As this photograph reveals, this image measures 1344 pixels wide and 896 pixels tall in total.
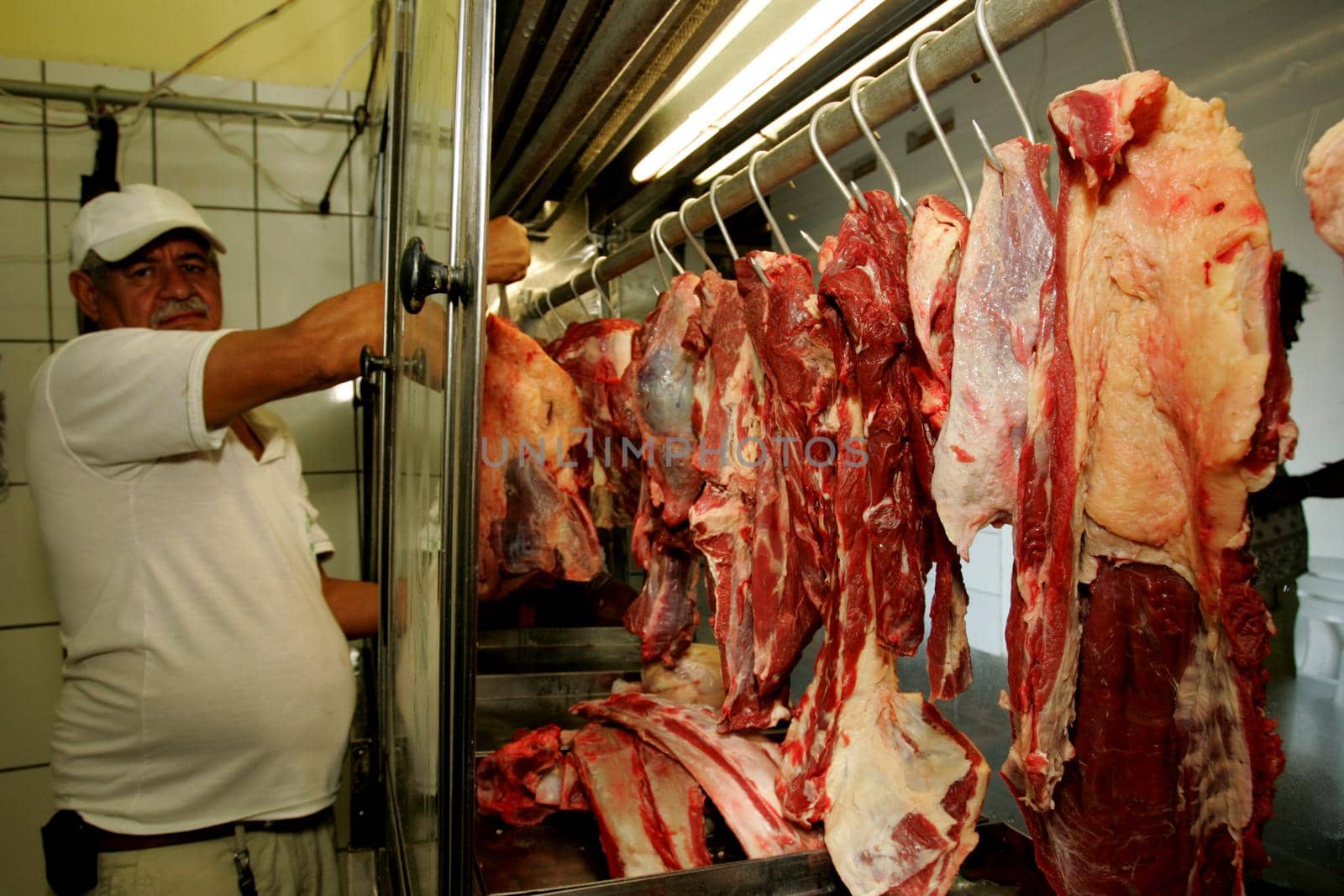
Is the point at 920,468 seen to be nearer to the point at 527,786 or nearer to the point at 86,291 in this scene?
the point at 527,786

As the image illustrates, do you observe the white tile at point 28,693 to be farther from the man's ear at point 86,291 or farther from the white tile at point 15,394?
the man's ear at point 86,291

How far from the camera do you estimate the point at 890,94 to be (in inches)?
51.3

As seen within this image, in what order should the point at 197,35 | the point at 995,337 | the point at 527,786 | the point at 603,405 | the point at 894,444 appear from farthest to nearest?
the point at 197,35 → the point at 603,405 → the point at 527,786 → the point at 894,444 → the point at 995,337

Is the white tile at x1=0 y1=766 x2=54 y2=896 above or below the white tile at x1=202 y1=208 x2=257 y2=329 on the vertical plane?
below

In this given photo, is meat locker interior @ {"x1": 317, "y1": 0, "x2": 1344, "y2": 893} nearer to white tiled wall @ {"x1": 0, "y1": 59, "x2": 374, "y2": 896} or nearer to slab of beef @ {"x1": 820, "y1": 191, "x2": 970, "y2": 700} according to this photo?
slab of beef @ {"x1": 820, "y1": 191, "x2": 970, "y2": 700}

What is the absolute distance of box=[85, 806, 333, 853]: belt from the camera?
209 cm

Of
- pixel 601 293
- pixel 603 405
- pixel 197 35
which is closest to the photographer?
pixel 603 405

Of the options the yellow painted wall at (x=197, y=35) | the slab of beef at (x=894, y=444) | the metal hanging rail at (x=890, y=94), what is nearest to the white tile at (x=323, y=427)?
the yellow painted wall at (x=197, y=35)

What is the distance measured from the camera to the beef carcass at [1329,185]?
0.69m

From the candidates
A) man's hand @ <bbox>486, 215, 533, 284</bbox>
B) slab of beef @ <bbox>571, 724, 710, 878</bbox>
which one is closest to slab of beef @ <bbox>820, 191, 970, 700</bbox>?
slab of beef @ <bbox>571, 724, 710, 878</bbox>

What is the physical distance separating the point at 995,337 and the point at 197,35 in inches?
135

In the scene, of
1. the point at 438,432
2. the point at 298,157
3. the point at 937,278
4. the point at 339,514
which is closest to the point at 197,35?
the point at 298,157

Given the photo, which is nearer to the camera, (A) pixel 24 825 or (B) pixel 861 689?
(B) pixel 861 689

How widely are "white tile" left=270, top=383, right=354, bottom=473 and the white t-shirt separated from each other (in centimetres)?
117
